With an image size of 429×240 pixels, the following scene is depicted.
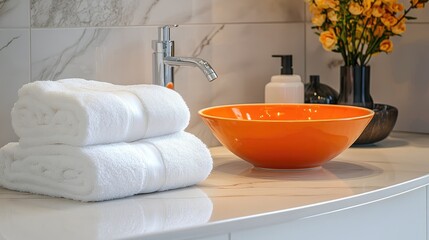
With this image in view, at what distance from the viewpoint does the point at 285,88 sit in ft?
6.54

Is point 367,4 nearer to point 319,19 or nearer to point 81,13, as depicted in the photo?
point 319,19

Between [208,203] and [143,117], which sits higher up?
[143,117]

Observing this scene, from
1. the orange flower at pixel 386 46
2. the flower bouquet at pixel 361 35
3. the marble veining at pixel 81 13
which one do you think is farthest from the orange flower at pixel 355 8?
the marble veining at pixel 81 13

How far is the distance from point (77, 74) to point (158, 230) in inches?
24.5

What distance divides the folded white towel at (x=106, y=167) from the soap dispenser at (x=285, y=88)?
541mm

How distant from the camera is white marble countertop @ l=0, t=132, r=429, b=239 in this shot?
1.21 m

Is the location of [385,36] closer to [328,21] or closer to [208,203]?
[328,21]

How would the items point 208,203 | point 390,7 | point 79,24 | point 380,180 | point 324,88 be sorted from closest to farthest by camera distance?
point 208,203 → point 380,180 → point 79,24 → point 390,7 → point 324,88

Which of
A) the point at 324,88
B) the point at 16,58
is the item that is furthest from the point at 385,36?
the point at 16,58

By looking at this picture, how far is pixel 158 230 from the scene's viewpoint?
1.19 meters

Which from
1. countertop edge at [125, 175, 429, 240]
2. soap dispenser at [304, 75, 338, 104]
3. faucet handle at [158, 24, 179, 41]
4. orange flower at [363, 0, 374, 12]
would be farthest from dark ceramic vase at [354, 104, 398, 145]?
faucet handle at [158, 24, 179, 41]

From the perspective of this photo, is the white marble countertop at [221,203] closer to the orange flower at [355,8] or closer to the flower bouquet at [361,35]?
the flower bouquet at [361,35]

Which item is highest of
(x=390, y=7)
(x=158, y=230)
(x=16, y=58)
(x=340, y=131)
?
(x=390, y=7)

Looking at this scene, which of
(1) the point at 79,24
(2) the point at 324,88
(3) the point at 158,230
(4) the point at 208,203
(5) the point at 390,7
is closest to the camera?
(3) the point at 158,230
